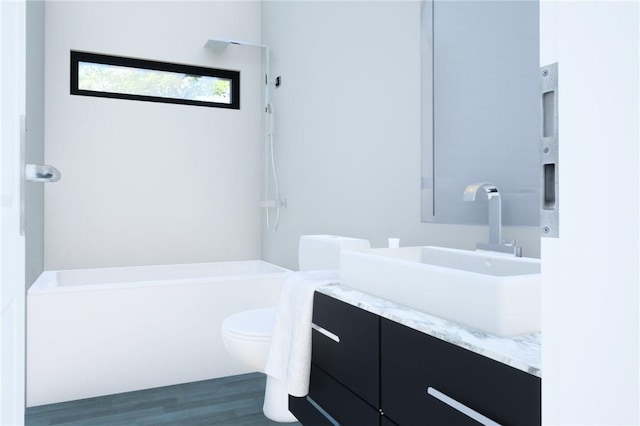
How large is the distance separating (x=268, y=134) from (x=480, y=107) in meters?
2.21

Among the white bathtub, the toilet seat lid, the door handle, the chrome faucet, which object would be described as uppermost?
the door handle

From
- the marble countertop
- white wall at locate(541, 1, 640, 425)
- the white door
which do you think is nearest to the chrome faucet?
the marble countertop

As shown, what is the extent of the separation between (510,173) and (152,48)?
3094 millimetres

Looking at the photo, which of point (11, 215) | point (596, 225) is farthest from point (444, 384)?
point (11, 215)

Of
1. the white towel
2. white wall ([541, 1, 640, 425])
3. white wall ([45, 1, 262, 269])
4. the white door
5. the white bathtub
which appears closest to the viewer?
white wall ([541, 1, 640, 425])

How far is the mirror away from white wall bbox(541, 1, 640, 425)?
117 centimetres

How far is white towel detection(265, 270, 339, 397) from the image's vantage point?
168cm

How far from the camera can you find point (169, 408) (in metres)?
2.45

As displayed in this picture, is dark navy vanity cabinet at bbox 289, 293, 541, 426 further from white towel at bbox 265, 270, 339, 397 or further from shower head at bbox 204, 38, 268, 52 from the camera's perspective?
shower head at bbox 204, 38, 268, 52

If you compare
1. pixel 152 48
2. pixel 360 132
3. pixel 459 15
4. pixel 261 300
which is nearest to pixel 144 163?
pixel 152 48

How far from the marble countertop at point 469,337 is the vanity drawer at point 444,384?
0.05 feet

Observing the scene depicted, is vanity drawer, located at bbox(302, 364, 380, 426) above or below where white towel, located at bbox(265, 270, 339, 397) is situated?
below

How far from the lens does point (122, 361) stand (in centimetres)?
268

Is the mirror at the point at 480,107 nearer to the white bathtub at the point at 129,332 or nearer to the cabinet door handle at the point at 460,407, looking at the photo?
the cabinet door handle at the point at 460,407
